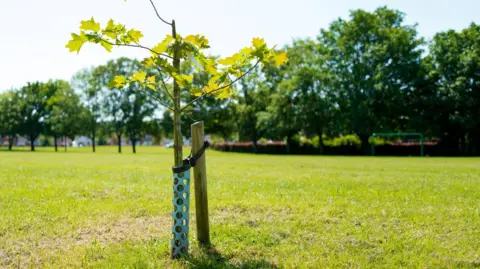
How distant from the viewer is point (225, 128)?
231 ft

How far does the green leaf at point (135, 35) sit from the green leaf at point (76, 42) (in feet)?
1.48

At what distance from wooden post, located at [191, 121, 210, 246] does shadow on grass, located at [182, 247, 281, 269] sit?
1.32 ft

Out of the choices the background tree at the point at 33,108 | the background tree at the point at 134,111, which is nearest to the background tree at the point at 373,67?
the background tree at the point at 134,111

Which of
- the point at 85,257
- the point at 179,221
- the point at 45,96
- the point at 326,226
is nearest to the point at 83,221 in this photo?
the point at 85,257

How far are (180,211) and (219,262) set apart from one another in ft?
2.43

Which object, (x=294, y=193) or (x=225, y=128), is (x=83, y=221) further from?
(x=225, y=128)

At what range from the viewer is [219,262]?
460cm

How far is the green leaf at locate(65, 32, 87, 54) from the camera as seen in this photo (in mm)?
4008

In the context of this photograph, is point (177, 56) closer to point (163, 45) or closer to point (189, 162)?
point (163, 45)

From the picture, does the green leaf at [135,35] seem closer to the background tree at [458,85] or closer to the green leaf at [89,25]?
the green leaf at [89,25]

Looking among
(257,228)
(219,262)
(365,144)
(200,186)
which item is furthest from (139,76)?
(365,144)

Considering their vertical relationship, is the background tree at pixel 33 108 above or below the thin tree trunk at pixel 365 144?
above

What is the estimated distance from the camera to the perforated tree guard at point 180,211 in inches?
184

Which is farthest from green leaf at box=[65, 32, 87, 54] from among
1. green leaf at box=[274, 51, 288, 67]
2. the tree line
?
the tree line
